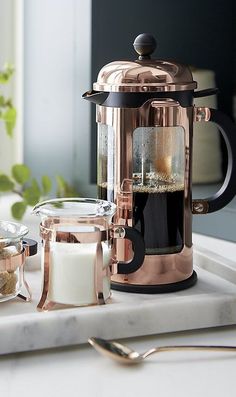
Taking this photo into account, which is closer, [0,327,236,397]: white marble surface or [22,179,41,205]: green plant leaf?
[0,327,236,397]: white marble surface

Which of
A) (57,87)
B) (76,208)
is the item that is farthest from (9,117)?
(76,208)

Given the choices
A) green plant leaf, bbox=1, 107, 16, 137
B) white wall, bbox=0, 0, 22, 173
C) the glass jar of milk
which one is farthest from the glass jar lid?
white wall, bbox=0, 0, 22, 173

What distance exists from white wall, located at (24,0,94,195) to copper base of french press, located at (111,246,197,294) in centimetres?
54

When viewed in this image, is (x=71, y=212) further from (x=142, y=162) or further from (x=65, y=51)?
(x=65, y=51)

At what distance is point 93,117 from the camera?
1464mm

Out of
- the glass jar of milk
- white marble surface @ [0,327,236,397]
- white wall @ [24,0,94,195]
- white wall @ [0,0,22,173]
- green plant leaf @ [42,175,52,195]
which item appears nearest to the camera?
white marble surface @ [0,327,236,397]

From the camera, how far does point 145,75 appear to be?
0.91m

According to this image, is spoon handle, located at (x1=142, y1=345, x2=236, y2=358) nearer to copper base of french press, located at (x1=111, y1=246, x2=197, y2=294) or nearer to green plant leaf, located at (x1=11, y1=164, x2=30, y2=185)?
copper base of french press, located at (x1=111, y1=246, x2=197, y2=294)

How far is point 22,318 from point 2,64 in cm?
105

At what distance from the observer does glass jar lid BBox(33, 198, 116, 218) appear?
2.91 feet

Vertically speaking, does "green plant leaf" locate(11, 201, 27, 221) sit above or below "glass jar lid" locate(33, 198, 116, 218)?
below

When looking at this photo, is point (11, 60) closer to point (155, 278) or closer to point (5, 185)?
point (5, 185)

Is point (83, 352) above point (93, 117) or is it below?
below

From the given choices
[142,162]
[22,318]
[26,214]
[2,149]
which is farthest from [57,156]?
[22,318]
